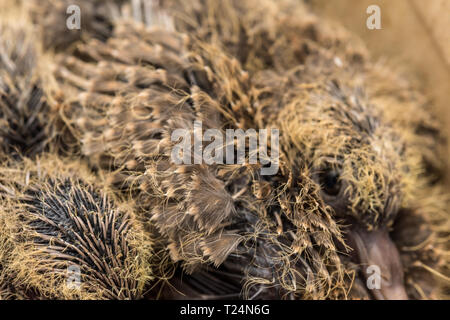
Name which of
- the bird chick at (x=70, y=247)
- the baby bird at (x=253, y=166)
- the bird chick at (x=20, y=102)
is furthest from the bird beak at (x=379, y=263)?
the bird chick at (x=20, y=102)

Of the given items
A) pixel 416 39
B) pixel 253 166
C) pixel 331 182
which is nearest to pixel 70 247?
pixel 253 166

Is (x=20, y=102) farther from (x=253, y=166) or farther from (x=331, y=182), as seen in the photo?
(x=331, y=182)

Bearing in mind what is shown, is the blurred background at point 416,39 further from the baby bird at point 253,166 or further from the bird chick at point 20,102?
the bird chick at point 20,102

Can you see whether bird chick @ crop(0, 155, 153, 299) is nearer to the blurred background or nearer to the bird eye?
the bird eye

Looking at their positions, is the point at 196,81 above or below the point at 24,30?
below

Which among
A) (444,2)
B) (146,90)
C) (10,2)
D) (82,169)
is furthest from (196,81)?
(10,2)

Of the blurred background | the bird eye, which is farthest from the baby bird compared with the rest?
the blurred background
